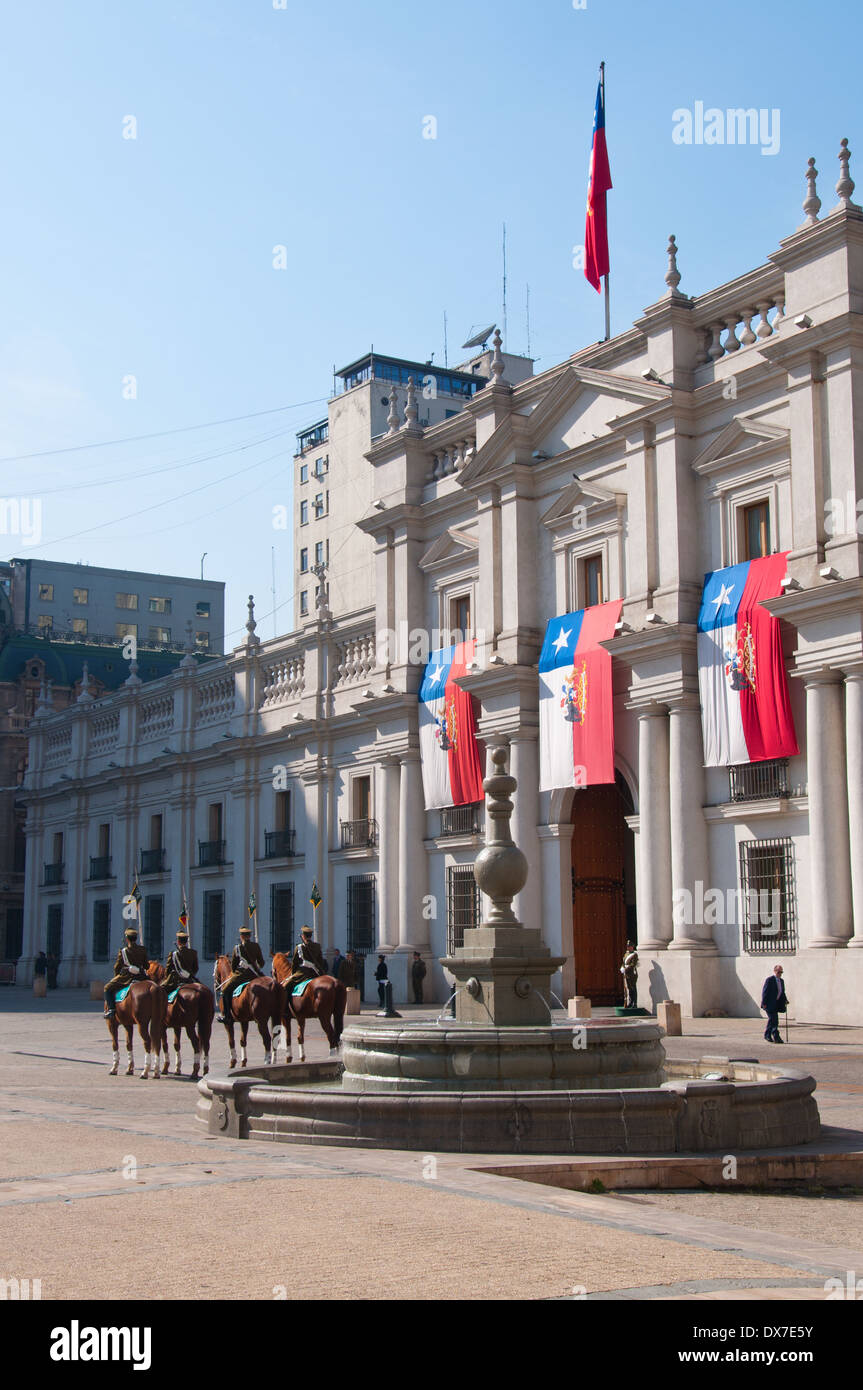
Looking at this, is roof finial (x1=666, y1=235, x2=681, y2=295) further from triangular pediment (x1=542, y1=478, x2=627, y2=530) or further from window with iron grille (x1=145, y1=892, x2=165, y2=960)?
window with iron grille (x1=145, y1=892, x2=165, y2=960)

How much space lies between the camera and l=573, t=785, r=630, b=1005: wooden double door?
1310 inches

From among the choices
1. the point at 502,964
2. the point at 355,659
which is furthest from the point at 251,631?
the point at 502,964

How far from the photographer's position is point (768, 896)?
27.5 m

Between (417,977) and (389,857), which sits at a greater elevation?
(389,857)

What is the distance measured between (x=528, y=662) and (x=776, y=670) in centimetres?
777

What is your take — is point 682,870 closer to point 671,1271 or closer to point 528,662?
point 528,662

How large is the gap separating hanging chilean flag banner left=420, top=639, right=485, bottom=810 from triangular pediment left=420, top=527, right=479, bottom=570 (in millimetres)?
2198

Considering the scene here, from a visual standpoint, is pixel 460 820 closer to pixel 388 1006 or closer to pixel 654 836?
pixel 388 1006

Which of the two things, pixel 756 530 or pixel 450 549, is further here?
pixel 450 549

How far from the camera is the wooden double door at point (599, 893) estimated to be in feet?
109

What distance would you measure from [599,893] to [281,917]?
40.7 ft

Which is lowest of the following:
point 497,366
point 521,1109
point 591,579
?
point 521,1109

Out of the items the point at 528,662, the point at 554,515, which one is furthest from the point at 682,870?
the point at 554,515

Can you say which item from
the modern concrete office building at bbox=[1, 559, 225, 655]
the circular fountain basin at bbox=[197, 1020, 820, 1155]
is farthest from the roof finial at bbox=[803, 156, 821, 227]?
the modern concrete office building at bbox=[1, 559, 225, 655]
